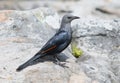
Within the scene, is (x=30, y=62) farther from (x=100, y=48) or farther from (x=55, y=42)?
(x=100, y=48)

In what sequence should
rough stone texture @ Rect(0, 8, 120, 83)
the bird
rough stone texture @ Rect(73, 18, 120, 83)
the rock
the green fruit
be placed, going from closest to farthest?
the rock < rough stone texture @ Rect(0, 8, 120, 83) < the bird < rough stone texture @ Rect(73, 18, 120, 83) < the green fruit

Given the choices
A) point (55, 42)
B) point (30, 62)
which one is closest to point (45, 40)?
point (55, 42)

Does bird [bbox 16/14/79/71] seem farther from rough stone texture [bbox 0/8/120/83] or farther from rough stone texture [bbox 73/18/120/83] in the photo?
rough stone texture [bbox 73/18/120/83]

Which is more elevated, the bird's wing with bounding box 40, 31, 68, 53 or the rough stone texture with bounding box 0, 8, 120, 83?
the bird's wing with bounding box 40, 31, 68, 53

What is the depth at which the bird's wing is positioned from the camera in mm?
10297

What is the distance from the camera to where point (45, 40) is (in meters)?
11.1

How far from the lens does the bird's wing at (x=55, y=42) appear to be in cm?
1030

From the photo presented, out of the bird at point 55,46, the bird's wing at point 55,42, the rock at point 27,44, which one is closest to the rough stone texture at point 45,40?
the rock at point 27,44

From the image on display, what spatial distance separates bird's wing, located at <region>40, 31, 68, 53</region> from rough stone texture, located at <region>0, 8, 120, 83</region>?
270 millimetres

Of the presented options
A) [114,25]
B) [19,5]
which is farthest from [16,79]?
[19,5]

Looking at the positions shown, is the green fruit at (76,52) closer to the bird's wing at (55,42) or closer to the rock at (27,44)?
the rock at (27,44)

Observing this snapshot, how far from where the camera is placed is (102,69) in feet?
34.5

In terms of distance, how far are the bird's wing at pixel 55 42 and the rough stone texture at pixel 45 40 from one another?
0.27 m

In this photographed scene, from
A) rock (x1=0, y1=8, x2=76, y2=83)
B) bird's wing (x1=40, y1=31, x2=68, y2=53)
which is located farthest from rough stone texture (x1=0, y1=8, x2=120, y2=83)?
bird's wing (x1=40, y1=31, x2=68, y2=53)
